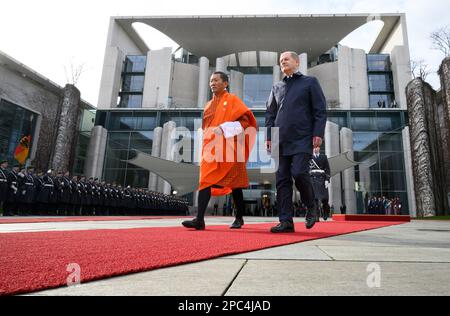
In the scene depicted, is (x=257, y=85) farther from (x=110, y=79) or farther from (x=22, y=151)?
(x=22, y=151)

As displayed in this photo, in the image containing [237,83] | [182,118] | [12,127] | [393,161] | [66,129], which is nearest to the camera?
[12,127]

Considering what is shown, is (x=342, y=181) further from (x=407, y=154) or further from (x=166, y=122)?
(x=166, y=122)

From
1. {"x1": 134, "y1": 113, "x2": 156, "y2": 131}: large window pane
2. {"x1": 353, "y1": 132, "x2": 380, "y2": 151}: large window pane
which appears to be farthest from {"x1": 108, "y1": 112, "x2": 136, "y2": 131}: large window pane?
{"x1": 353, "y1": 132, "x2": 380, "y2": 151}: large window pane

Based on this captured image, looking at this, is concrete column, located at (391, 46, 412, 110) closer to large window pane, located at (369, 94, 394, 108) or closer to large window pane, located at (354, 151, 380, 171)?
large window pane, located at (369, 94, 394, 108)

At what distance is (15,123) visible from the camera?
794 inches

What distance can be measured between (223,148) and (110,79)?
25.9 metres

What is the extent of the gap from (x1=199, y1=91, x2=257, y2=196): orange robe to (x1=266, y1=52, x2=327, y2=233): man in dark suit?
1.40ft

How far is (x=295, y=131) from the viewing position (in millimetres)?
2908

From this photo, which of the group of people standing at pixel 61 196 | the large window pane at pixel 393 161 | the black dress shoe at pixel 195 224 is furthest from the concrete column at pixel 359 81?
the black dress shoe at pixel 195 224

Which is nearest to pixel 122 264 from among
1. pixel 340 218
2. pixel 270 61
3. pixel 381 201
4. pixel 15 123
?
pixel 340 218

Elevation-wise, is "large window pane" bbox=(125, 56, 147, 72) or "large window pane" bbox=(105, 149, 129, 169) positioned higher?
"large window pane" bbox=(125, 56, 147, 72)

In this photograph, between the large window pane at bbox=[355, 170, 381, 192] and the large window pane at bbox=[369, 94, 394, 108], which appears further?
the large window pane at bbox=[369, 94, 394, 108]

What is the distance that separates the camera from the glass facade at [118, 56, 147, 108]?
2877 cm

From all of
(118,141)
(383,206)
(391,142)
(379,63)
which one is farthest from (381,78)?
(118,141)
